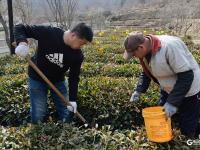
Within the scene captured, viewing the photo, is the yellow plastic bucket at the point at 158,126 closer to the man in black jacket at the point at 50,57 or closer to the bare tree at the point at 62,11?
the man in black jacket at the point at 50,57

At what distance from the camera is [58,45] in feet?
16.5

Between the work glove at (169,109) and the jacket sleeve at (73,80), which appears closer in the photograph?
the work glove at (169,109)

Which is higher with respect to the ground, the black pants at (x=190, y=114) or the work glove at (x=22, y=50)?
the work glove at (x=22, y=50)

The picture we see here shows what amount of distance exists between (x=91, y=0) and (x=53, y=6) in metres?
88.1

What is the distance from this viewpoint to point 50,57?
5.09 m

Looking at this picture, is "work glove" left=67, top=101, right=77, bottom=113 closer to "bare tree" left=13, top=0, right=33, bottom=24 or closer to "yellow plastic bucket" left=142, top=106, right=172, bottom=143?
"yellow plastic bucket" left=142, top=106, right=172, bottom=143

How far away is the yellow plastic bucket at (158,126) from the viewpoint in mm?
3740

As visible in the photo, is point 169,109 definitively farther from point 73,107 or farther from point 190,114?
point 73,107

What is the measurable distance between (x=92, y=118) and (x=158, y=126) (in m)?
2.47

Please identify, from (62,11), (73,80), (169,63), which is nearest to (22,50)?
(73,80)

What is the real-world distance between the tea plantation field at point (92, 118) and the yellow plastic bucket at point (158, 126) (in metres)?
0.10

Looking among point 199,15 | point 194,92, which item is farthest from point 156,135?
point 199,15

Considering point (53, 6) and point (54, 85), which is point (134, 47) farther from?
point (53, 6)

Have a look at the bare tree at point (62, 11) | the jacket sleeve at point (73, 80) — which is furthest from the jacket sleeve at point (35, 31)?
the bare tree at point (62, 11)
